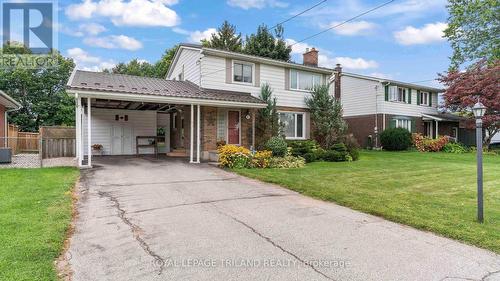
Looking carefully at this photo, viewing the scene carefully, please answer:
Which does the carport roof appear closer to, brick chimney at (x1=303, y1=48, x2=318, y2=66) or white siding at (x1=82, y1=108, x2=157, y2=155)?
white siding at (x1=82, y1=108, x2=157, y2=155)

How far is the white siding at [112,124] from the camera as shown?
17.2m

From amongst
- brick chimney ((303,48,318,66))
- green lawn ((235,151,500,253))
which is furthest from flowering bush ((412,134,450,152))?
green lawn ((235,151,500,253))

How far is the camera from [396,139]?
2289 cm

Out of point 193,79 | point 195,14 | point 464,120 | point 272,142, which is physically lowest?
point 272,142

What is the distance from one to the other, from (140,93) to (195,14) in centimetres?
552

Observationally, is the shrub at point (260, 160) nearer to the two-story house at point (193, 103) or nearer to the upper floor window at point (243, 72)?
the two-story house at point (193, 103)

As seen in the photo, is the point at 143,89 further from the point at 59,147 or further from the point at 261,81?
the point at 59,147

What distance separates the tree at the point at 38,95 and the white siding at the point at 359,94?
1053 inches

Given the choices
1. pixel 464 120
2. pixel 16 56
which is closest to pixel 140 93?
pixel 16 56

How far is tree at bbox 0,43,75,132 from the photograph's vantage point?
3181 centimetres

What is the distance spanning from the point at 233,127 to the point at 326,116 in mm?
5493

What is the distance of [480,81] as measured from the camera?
73.4 ft

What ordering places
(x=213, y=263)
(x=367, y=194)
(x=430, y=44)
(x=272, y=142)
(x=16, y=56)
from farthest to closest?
(x=16, y=56), (x=430, y=44), (x=272, y=142), (x=367, y=194), (x=213, y=263)

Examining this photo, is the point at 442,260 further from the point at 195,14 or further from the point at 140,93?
the point at 195,14
